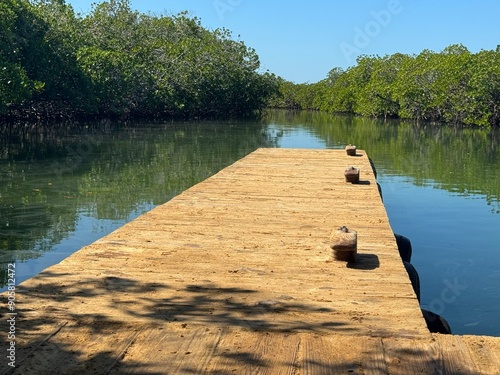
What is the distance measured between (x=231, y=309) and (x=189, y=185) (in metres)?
12.0

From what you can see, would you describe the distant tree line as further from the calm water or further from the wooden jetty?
the wooden jetty

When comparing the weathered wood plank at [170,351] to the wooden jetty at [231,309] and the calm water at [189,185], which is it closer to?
the wooden jetty at [231,309]

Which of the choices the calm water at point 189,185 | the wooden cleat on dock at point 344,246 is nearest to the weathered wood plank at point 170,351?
the wooden cleat on dock at point 344,246

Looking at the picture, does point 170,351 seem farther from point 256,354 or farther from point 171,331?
point 256,354

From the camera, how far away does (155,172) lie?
59.6 ft

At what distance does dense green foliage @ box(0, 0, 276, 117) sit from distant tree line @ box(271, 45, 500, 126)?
12702mm

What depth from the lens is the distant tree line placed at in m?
49.3

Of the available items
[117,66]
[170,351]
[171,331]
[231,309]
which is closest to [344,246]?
[231,309]

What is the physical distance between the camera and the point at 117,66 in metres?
40.7

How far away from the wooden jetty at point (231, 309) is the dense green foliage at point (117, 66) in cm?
2299

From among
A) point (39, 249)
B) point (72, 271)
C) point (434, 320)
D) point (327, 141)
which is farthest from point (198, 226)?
point (327, 141)

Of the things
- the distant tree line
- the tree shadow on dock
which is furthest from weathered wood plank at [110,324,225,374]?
the distant tree line

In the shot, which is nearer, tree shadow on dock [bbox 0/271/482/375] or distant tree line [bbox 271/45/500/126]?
tree shadow on dock [bbox 0/271/482/375]

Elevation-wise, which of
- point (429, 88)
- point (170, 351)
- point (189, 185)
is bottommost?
point (189, 185)
